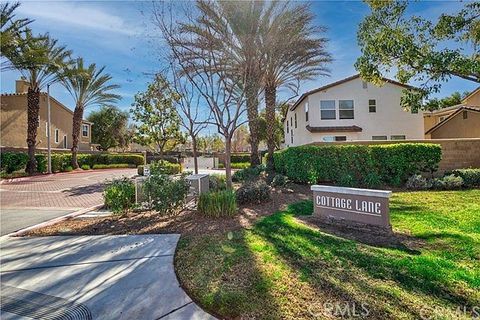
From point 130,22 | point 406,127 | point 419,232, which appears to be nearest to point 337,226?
point 419,232

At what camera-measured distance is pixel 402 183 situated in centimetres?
1176

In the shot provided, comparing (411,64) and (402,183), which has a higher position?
(411,64)

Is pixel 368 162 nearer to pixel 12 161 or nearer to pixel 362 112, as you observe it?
pixel 362 112

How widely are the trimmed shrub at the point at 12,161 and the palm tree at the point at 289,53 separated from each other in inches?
730

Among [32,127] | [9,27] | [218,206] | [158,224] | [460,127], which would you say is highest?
[9,27]

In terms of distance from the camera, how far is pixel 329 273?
3.81 m

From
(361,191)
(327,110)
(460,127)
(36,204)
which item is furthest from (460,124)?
(36,204)

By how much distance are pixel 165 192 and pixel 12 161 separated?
68.5ft

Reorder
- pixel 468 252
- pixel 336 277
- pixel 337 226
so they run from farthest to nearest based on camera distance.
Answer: pixel 337 226 → pixel 468 252 → pixel 336 277

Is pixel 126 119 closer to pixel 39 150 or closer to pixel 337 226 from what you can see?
pixel 39 150

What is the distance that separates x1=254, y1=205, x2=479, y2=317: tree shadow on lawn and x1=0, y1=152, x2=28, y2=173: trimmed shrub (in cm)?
2377

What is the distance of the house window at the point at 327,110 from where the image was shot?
2314cm

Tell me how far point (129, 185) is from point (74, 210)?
2449 mm

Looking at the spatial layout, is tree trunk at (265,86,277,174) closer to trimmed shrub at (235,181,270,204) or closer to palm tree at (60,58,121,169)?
trimmed shrub at (235,181,270,204)
